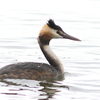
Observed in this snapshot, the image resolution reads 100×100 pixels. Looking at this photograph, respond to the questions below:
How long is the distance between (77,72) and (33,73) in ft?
4.64

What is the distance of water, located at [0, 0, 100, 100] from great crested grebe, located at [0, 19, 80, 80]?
0.56 feet

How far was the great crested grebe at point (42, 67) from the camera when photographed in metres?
11.8

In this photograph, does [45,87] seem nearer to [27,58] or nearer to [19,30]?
[27,58]

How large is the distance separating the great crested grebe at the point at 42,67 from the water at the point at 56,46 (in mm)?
172

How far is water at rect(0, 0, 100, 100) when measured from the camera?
36.3ft

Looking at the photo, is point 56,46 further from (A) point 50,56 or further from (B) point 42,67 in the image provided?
(B) point 42,67

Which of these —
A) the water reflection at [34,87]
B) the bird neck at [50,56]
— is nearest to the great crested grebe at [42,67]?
the bird neck at [50,56]

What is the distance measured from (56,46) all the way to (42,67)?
12.7 ft

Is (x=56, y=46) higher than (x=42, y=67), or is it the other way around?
(x=56, y=46)

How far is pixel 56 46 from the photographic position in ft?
52.5

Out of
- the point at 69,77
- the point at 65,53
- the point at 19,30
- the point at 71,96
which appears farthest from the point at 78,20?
the point at 71,96

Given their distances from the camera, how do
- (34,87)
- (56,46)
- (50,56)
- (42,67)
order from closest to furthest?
(34,87) → (42,67) → (50,56) → (56,46)

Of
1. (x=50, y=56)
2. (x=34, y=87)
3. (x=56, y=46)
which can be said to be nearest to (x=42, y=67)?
(x=50, y=56)

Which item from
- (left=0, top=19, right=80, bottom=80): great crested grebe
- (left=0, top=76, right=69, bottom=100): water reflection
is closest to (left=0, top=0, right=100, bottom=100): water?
(left=0, top=76, right=69, bottom=100): water reflection
